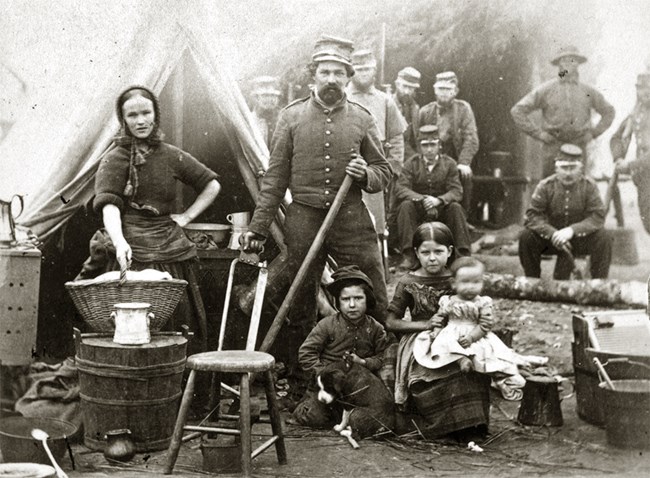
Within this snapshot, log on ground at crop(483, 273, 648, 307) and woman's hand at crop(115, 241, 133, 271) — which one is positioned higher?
woman's hand at crop(115, 241, 133, 271)

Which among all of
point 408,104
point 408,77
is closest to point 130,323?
point 408,104

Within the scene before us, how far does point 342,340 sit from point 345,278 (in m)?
0.39

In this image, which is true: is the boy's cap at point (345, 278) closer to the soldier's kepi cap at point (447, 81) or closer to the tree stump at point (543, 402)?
the tree stump at point (543, 402)

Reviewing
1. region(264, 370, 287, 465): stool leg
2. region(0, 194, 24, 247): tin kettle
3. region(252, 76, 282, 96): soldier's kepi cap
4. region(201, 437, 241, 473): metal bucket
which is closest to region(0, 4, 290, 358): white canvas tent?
region(0, 194, 24, 247): tin kettle

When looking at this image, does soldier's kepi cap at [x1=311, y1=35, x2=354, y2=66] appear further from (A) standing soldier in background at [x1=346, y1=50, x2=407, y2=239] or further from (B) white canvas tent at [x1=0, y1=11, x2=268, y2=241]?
(A) standing soldier in background at [x1=346, y1=50, x2=407, y2=239]

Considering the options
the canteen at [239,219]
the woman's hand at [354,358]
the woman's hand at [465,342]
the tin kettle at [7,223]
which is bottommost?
the woman's hand at [354,358]

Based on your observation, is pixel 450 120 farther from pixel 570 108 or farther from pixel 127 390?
pixel 127 390

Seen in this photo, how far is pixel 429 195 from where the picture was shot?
305 inches

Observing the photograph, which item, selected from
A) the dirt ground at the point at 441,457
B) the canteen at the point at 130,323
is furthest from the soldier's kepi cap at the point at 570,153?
the canteen at the point at 130,323

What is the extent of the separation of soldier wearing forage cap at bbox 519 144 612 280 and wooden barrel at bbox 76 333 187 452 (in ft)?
13.4

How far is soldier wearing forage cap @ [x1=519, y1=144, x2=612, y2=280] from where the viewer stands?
753 centimetres

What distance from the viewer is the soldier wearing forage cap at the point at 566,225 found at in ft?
24.7

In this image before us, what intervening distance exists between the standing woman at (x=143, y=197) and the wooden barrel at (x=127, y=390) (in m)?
0.69

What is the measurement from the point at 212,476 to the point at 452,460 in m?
1.33
